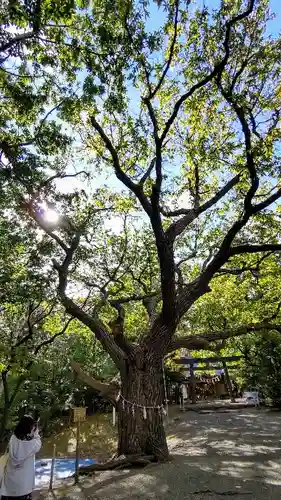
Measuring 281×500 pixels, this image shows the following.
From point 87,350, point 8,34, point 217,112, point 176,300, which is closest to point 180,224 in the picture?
point 176,300

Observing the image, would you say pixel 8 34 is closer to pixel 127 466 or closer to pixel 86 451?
pixel 127 466

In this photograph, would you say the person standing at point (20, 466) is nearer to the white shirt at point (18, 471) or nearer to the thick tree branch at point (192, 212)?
the white shirt at point (18, 471)

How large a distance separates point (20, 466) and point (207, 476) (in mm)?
2700

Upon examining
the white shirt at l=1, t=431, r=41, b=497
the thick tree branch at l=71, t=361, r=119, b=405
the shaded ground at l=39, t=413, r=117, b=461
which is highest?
the thick tree branch at l=71, t=361, r=119, b=405

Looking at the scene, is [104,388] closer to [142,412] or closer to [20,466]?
[142,412]

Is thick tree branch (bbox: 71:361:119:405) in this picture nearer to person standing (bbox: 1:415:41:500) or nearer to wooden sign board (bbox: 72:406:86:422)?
wooden sign board (bbox: 72:406:86:422)

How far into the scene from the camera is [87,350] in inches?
665

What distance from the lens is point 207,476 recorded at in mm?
4719

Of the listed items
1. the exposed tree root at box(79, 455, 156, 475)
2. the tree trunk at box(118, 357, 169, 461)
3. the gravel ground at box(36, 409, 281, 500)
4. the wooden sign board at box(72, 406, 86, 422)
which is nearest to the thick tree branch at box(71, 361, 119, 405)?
the tree trunk at box(118, 357, 169, 461)

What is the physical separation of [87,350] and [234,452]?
1149 cm

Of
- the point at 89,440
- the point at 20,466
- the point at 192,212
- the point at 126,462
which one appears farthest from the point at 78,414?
the point at 89,440

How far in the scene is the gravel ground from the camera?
4.04 m

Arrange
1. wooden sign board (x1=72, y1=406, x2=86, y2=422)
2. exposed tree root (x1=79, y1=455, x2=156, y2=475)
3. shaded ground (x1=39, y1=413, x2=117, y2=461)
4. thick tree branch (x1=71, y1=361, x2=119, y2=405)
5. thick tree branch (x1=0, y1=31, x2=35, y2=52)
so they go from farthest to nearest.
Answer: shaded ground (x1=39, y1=413, x2=117, y2=461), thick tree branch (x1=71, y1=361, x2=119, y2=405), wooden sign board (x1=72, y1=406, x2=86, y2=422), exposed tree root (x1=79, y1=455, x2=156, y2=475), thick tree branch (x1=0, y1=31, x2=35, y2=52)

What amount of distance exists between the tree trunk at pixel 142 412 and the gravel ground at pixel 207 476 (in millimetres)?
456
